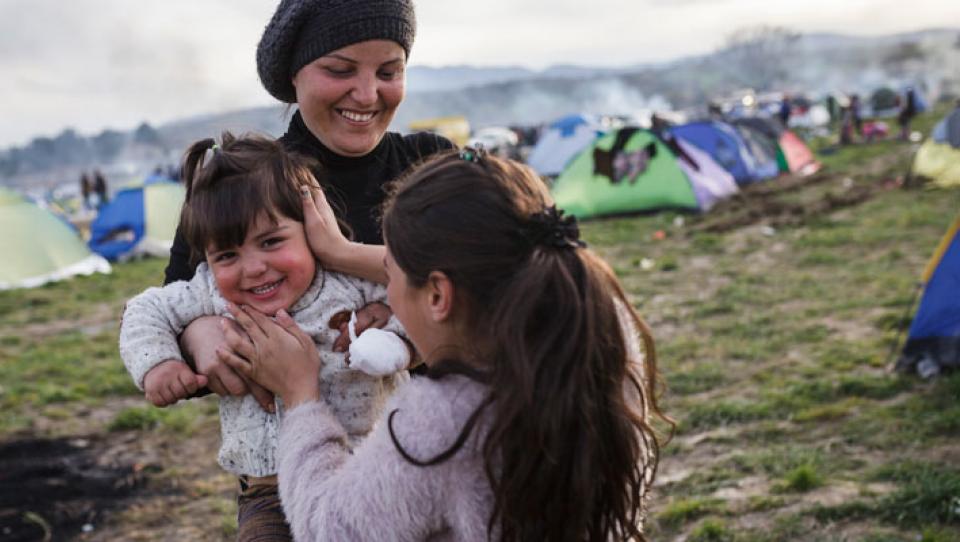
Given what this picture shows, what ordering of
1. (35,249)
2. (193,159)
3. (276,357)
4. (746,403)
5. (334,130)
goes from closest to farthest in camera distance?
(276,357) → (193,159) → (334,130) → (746,403) → (35,249)

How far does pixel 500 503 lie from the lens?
5.00 ft

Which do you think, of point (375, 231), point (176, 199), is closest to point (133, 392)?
point (375, 231)

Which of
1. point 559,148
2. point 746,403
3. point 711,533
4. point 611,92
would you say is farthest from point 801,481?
point 611,92

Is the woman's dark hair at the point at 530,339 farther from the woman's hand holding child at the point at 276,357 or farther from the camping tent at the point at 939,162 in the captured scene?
the camping tent at the point at 939,162

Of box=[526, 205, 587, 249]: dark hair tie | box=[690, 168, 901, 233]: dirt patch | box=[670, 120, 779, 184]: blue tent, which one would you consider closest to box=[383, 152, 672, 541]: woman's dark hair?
box=[526, 205, 587, 249]: dark hair tie

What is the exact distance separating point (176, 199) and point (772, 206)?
33.8ft

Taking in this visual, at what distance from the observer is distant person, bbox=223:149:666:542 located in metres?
1.53

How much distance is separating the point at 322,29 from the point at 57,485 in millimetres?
4185

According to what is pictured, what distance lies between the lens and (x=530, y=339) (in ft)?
5.08

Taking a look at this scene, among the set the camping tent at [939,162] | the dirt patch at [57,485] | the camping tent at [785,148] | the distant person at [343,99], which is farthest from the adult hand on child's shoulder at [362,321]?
the camping tent at [785,148]

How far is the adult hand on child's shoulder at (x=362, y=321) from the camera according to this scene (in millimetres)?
2010

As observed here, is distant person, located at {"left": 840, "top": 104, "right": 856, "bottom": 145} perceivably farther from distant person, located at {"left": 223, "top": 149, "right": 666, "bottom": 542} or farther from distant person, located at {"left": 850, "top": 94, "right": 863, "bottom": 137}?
distant person, located at {"left": 223, "top": 149, "right": 666, "bottom": 542}

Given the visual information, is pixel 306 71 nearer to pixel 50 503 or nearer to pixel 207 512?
pixel 207 512

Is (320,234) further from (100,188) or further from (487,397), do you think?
(100,188)
